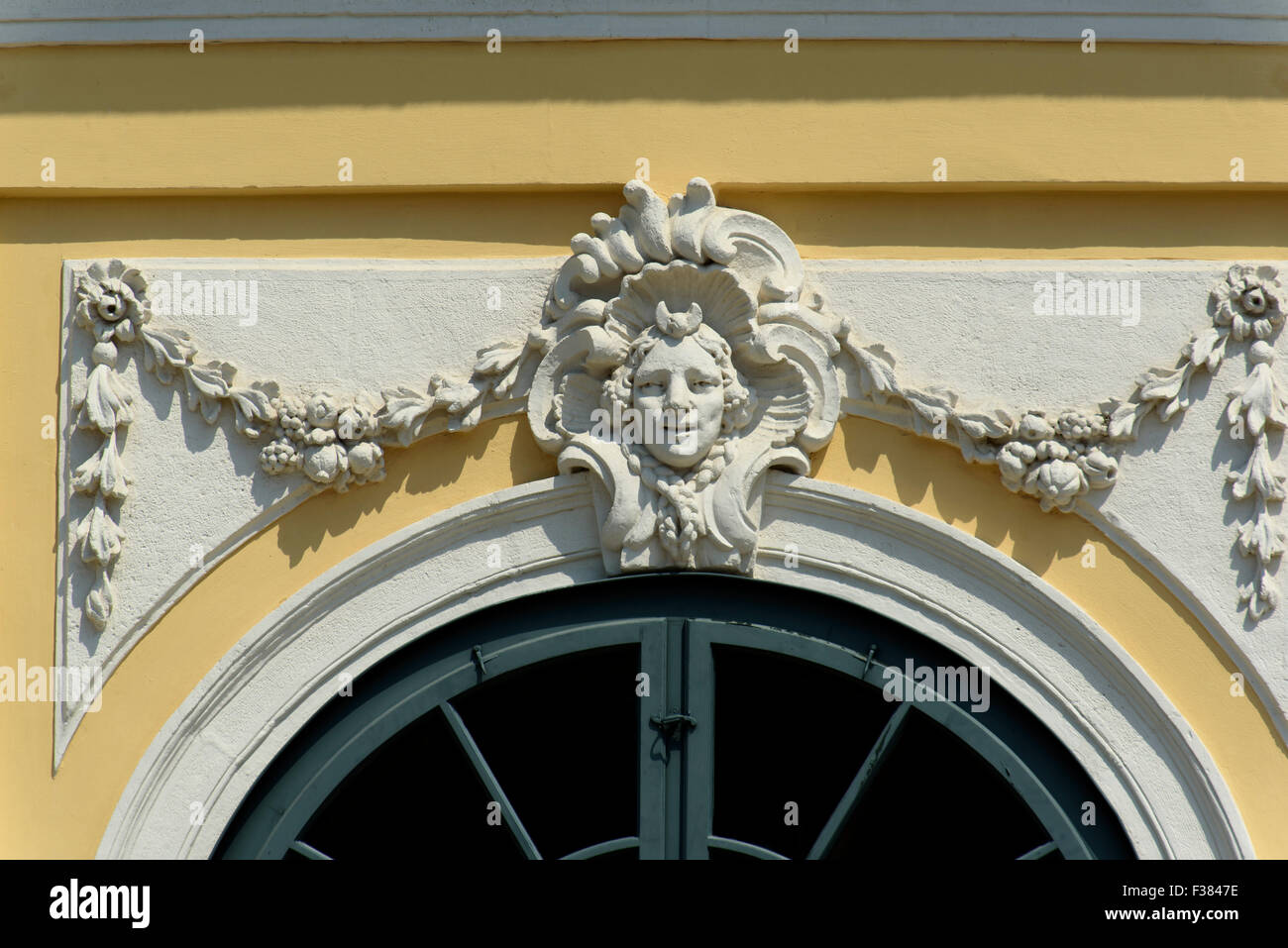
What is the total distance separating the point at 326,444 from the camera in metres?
5.72

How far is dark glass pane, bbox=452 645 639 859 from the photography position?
736cm

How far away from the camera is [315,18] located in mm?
5953

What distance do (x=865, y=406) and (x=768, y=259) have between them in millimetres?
536

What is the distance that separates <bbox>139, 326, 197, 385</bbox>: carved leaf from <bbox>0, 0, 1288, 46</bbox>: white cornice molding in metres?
0.95

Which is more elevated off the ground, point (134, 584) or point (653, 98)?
point (653, 98)

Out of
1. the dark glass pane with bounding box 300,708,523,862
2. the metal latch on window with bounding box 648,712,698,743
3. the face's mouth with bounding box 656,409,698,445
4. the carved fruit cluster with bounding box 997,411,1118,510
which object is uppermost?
the face's mouth with bounding box 656,409,698,445

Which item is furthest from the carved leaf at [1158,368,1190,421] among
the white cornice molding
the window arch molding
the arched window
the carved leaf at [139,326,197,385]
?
the carved leaf at [139,326,197,385]

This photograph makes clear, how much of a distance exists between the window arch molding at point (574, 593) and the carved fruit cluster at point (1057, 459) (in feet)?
0.77

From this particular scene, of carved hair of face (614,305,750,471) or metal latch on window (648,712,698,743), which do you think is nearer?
metal latch on window (648,712,698,743)

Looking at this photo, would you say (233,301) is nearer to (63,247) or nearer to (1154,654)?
(63,247)

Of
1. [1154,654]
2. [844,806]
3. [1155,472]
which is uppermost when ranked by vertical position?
[1155,472]

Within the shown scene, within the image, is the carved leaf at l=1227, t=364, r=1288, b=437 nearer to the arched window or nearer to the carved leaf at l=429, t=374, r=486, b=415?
the arched window

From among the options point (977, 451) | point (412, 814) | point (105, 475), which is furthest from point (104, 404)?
point (412, 814)
